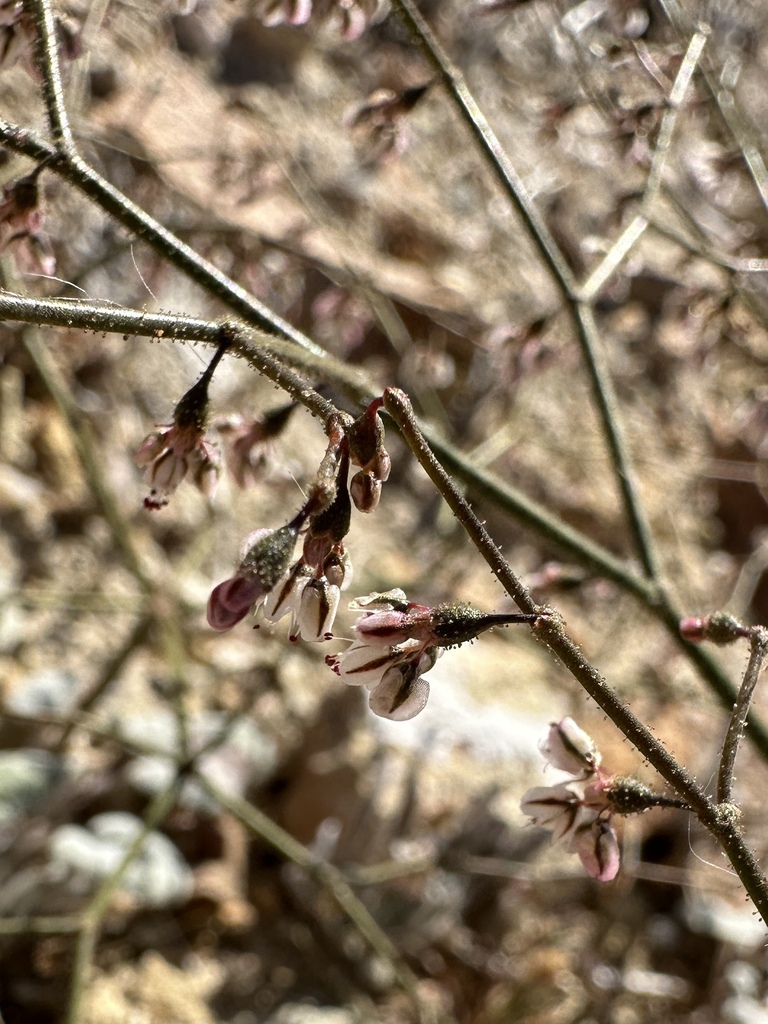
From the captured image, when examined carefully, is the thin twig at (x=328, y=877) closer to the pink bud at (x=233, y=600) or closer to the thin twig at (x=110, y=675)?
the thin twig at (x=110, y=675)

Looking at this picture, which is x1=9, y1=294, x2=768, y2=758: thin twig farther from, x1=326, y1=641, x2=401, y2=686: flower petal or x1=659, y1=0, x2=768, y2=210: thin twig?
x1=659, y1=0, x2=768, y2=210: thin twig

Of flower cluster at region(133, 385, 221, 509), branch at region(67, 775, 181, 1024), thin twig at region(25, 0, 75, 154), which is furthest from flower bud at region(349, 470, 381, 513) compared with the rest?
branch at region(67, 775, 181, 1024)

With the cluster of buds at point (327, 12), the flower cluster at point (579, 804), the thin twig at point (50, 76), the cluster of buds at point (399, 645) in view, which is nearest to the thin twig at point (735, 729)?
the flower cluster at point (579, 804)

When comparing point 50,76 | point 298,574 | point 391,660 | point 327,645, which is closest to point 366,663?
point 391,660

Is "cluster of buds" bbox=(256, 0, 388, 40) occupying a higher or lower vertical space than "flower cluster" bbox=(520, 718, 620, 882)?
higher

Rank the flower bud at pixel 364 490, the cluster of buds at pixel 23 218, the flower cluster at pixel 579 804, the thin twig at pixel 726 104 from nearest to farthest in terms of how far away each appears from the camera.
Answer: the flower bud at pixel 364 490, the flower cluster at pixel 579 804, the cluster of buds at pixel 23 218, the thin twig at pixel 726 104

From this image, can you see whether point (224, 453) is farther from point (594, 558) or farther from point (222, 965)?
point (222, 965)
